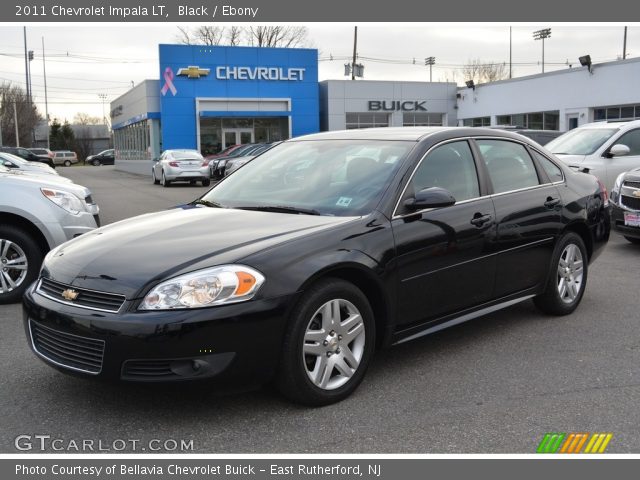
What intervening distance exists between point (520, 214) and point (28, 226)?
4.56m

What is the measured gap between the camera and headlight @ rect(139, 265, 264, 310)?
342cm

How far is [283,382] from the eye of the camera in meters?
3.64

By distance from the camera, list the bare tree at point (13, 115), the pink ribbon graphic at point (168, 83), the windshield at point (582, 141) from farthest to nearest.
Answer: the bare tree at point (13, 115) < the pink ribbon graphic at point (168, 83) < the windshield at point (582, 141)

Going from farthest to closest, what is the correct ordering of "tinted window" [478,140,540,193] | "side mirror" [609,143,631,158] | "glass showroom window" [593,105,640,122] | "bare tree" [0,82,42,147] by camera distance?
"bare tree" [0,82,42,147] < "glass showroom window" [593,105,640,122] < "side mirror" [609,143,631,158] < "tinted window" [478,140,540,193]

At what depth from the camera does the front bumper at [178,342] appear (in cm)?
335

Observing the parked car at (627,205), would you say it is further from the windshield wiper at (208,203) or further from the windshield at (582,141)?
the windshield wiper at (208,203)

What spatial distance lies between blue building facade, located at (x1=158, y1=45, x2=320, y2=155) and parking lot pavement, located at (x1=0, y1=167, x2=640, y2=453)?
33.7m

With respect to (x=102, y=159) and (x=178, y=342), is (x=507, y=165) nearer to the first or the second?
(x=178, y=342)

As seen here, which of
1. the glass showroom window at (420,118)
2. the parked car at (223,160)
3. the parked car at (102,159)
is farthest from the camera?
the parked car at (102,159)

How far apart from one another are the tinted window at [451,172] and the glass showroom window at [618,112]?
26.2 m

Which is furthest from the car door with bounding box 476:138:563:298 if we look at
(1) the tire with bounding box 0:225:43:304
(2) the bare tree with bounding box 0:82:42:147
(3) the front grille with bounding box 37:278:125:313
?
(2) the bare tree with bounding box 0:82:42:147

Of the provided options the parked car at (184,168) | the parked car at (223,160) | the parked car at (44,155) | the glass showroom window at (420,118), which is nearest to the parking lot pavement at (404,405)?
the parked car at (184,168)

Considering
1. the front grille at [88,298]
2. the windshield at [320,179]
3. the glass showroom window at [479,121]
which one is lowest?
the front grille at [88,298]

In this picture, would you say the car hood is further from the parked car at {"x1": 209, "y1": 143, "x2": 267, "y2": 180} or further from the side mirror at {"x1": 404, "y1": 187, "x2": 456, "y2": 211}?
the parked car at {"x1": 209, "y1": 143, "x2": 267, "y2": 180}
